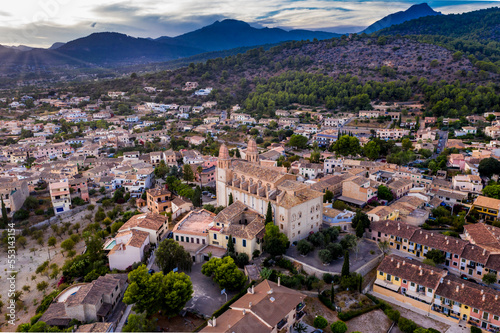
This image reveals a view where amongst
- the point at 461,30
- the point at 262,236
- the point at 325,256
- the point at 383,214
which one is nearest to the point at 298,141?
the point at 383,214

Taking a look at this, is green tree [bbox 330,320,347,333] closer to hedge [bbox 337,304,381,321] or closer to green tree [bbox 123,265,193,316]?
hedge [bbox 337,304,381,321]

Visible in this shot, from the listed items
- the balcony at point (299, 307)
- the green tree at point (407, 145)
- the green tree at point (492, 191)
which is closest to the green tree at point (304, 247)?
the balcony at point (299, 307)

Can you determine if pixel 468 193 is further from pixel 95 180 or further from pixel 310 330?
pixel 95 180

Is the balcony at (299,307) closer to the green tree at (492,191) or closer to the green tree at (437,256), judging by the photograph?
the green tree at (437,256)

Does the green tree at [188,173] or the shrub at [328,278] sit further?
the green tree at [188,173]

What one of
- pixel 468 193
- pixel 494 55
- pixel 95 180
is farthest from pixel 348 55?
pixel 95 180

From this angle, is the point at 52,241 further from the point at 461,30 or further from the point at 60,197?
the point at 461,30

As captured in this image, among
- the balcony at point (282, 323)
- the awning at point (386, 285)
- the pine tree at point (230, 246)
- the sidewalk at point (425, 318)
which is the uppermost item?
the pine tree at point (230, 246)
